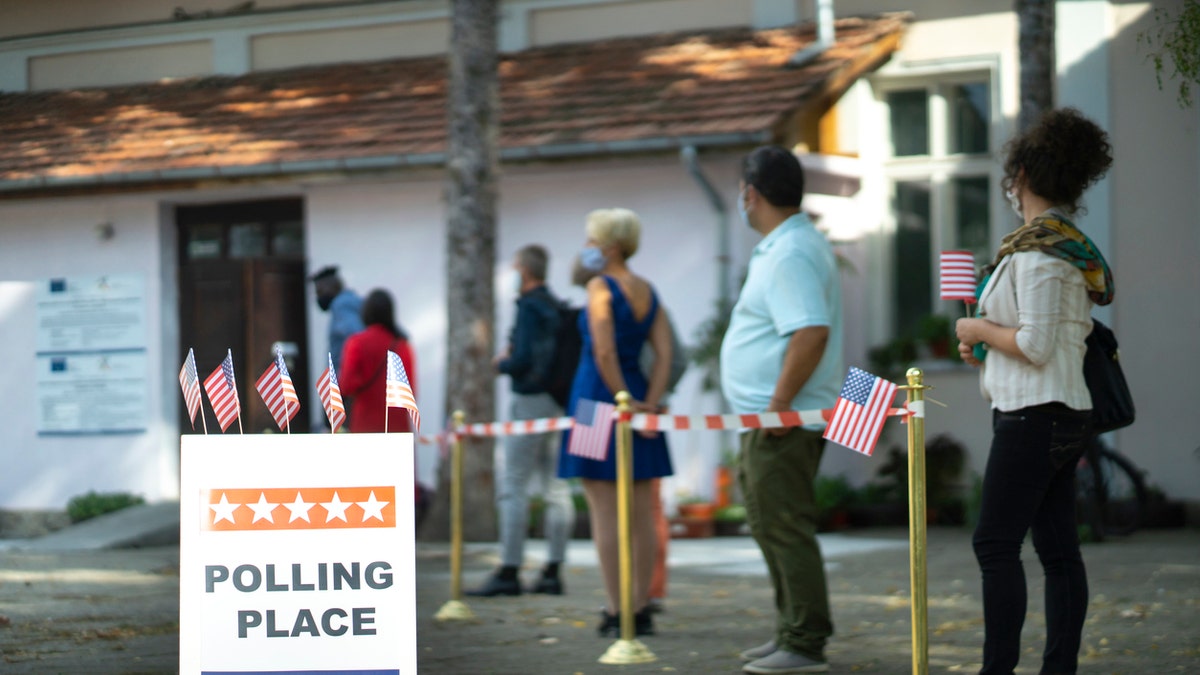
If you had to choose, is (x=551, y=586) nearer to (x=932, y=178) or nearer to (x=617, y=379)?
(x=617, y=379)

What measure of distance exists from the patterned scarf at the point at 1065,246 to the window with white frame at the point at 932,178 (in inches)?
332

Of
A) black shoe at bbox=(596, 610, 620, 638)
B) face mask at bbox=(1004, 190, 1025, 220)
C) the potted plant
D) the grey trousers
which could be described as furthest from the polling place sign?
the potted plant

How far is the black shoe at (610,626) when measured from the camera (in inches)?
273

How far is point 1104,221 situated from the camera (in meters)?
12.5

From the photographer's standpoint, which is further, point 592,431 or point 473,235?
point 473,235

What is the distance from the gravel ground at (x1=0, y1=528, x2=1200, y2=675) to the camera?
622 centimetres

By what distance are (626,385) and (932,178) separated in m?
7.26

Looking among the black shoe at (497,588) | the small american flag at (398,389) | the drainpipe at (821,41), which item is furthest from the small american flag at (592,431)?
the drainpipe at (821,41)

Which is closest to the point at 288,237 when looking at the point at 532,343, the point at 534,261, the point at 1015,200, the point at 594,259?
the point at 534,261

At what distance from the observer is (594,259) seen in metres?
7.20

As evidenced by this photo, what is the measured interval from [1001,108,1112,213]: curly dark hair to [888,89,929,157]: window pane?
8687 millimetres

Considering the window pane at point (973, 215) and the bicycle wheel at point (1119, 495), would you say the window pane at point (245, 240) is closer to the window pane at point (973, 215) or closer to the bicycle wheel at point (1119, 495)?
the window pane at point (973, 215)

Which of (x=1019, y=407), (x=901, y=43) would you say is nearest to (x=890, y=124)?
(x=901, y=43)

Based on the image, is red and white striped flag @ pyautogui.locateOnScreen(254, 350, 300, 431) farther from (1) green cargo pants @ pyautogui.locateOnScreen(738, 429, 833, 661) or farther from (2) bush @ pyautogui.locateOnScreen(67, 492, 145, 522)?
(2) bush @ pyautogui.locateOnScreen(67, 492, 145, 522)
